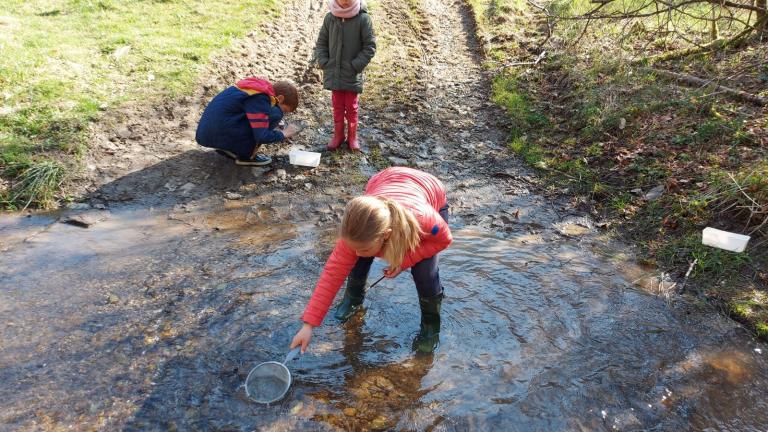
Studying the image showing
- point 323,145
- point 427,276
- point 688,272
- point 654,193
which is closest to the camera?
point 427,276

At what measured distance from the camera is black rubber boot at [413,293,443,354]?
3105mm

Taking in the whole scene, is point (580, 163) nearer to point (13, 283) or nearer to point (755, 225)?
point (755, 225)

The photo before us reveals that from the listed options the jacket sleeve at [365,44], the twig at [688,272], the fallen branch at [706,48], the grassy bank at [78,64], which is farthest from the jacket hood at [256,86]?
the fallen branch at [706,48]

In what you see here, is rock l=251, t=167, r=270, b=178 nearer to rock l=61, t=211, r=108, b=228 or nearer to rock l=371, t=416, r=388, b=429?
rock l=61, t=211, r=108, b=228

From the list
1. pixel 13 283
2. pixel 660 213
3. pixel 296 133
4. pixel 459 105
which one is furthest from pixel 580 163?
pixel 13 283

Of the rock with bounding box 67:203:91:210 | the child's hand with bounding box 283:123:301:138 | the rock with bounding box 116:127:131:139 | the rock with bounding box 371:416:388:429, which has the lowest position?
the rock with bounding box 371:416:388:429

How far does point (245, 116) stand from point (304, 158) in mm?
740

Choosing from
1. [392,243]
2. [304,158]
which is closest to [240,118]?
[304,158]

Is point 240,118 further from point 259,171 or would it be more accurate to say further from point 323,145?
point 323,145

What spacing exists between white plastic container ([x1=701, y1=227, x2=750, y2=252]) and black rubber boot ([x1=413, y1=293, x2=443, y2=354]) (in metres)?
2.41

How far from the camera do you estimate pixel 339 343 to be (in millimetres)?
3352

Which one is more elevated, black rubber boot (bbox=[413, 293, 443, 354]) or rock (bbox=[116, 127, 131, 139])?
rock (bbox=[116, 127, 131, 139])

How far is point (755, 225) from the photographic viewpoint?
405cm

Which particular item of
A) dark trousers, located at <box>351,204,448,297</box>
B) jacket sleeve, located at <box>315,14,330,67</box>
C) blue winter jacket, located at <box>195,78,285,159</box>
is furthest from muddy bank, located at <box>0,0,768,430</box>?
jacket sleeve, located at <box>315,14,330,67</box>
